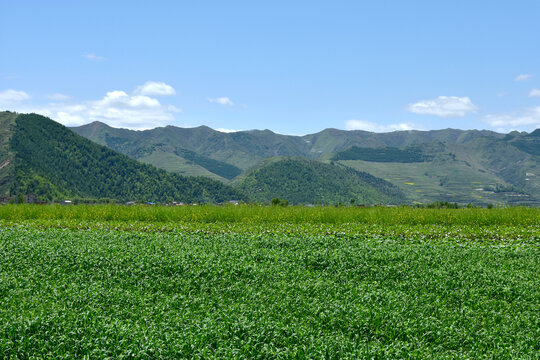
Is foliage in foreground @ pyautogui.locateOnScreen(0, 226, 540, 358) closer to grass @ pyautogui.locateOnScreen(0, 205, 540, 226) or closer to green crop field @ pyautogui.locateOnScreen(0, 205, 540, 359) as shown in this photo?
green crop field @ pyautogui.locateOnScreen(0, 205, 540, 359)

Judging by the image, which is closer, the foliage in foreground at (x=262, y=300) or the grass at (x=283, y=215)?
the foliage in foreground at (x=262, y=300)

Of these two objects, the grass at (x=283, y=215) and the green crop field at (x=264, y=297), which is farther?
the grass at (x=283, y=215)

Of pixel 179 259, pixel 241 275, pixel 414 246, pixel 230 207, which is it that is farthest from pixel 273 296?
pixel 230 207

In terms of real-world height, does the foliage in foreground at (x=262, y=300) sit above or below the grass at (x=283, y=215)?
below

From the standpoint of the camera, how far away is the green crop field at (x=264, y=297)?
10.1 m

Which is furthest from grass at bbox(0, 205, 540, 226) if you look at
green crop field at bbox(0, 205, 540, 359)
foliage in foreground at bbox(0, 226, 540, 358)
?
foliage in foreground at bbox(0, 226, 540, 358)

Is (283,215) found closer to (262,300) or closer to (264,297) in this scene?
(264,297)

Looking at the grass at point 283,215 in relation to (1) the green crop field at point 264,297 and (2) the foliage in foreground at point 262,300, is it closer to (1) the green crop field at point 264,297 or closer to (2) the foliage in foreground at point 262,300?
(1) the green crop field at point 264,297

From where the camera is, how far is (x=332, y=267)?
17.7 metres

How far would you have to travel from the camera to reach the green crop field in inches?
400

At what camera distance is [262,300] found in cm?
1338

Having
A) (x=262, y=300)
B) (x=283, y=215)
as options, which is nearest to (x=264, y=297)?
(x=262, y=300)

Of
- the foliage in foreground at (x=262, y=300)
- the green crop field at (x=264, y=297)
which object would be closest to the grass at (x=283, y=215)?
the green crop field at (x=264, y=297)

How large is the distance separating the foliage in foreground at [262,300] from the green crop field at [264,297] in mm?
49
